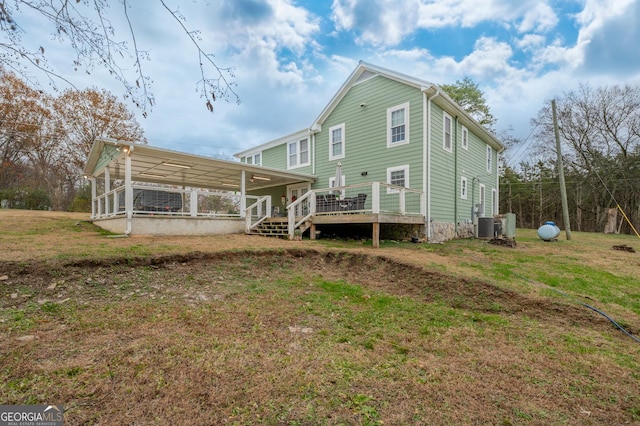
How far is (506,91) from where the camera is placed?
824 inches

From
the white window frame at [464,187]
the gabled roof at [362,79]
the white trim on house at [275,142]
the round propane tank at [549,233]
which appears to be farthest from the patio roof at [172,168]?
the round propane tank at [549,233]

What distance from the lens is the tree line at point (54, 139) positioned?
1852cm

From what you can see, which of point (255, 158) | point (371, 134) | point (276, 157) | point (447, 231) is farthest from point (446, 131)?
point (255, 158)

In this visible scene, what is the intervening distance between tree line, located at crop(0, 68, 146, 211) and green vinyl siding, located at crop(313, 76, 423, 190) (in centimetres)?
1790

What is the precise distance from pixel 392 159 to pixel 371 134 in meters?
1.51

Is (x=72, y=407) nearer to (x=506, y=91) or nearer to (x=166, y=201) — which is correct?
(x=166, y=201)

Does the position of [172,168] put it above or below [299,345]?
above

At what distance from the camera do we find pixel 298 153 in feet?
49.3

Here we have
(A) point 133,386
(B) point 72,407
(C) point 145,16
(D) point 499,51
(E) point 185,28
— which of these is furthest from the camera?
(D) point 499,51

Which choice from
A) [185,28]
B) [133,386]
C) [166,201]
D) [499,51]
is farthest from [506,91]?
[133,386]

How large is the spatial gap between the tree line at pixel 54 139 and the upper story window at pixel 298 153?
15.1 m

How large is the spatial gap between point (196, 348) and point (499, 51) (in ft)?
72.7

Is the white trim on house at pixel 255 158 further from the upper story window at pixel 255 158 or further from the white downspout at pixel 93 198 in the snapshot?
the white downspout at pixel 93 198

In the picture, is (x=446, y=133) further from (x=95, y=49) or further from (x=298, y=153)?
(x=95, y=49)
